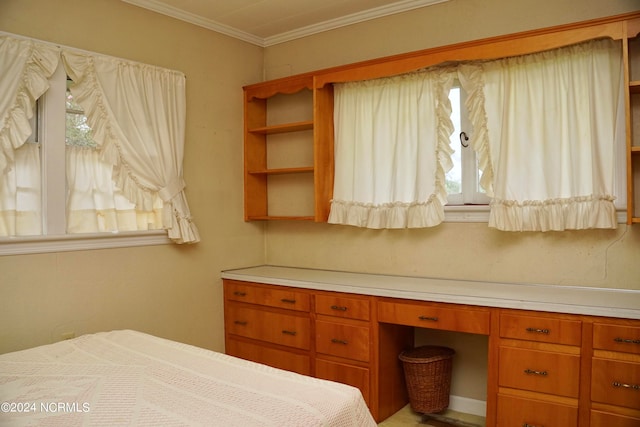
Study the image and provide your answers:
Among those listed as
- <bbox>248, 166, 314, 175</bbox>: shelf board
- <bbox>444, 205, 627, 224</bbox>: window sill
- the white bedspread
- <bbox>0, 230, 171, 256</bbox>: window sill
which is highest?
<bbox>248, 166, 314, 175</bbox>: shelf board

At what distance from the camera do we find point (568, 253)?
281 centimetres

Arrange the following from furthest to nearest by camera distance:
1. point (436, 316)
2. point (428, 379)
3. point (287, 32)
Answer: point (287, 32) < point (428, 379) < point (436, 316)

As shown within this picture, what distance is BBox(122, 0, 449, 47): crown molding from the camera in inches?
130

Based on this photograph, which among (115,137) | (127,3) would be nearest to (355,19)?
(127,3)

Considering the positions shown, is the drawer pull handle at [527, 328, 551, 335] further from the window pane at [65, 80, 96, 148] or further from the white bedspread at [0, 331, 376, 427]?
the window pane at [65, 80, 96, 148]

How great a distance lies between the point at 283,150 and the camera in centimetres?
404

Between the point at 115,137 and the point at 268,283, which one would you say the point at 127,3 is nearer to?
the point at 115,137

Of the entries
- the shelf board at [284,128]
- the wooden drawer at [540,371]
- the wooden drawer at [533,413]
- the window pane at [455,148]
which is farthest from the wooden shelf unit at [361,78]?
the wooden drawer at [533,413]

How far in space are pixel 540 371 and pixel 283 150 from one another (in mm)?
Answer: 2516

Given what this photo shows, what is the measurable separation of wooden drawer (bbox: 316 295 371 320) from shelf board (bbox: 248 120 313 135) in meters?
1.29

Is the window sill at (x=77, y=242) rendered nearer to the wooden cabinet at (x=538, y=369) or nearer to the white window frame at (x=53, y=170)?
the white window frame at (x=53, y=170)

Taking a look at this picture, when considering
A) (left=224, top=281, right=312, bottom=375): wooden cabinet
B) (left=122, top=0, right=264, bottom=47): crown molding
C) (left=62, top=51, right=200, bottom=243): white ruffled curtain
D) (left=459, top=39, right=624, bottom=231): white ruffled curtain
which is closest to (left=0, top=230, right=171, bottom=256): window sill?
(left=62, top=51, right=200, bottom=243): white ruffled curtain

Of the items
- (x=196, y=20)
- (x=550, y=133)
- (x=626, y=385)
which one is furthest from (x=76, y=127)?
(x=626, y=385)

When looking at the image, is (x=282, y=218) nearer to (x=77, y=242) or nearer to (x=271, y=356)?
(x=271, y=356)
